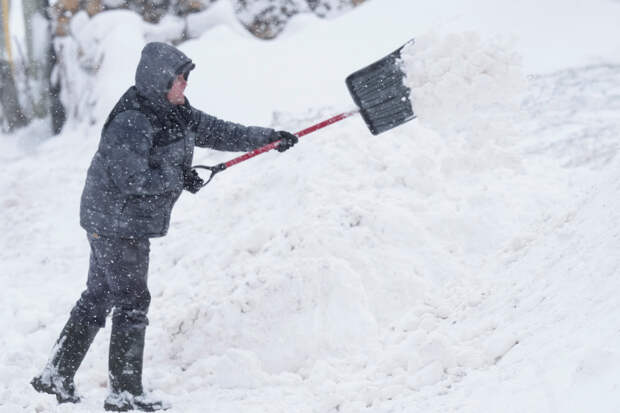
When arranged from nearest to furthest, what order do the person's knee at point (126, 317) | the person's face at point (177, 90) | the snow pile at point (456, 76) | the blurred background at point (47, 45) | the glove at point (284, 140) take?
the person's face at point (177, 90) → the person's knee at point (126, 317) → the glove at point (284, 140) → the snow pile at point (456, 76) → the blurred background at point (47, 45)

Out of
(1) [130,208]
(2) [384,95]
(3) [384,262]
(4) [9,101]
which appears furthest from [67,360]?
(4) [9,101]

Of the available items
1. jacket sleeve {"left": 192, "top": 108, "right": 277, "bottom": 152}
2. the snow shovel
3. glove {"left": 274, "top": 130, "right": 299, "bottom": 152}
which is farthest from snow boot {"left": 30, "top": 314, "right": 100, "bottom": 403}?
the snow shovel

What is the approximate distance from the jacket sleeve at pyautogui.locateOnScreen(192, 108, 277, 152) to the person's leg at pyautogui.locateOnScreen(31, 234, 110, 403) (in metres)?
0.84

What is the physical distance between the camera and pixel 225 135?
378 centimetres

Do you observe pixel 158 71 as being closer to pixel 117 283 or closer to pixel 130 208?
pixel 130 208

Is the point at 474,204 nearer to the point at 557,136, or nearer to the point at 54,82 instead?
the point at 557,136

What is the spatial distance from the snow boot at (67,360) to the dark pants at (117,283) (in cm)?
5

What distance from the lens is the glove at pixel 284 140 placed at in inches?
152

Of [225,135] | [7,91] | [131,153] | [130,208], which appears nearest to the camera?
[131,153]

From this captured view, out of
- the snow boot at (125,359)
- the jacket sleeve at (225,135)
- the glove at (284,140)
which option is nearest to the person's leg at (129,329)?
the snow boot at (125,359)

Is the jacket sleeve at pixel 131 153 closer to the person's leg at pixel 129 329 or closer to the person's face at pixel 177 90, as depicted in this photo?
the person's face at pixel 177 90

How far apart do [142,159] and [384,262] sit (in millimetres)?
1883

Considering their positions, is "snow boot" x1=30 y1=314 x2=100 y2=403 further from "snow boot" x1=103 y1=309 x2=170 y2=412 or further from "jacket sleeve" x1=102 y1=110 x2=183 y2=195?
"jacket sleeve" x1=102 y1=110 x2=183 y2=195

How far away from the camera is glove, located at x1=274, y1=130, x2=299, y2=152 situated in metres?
3.87
